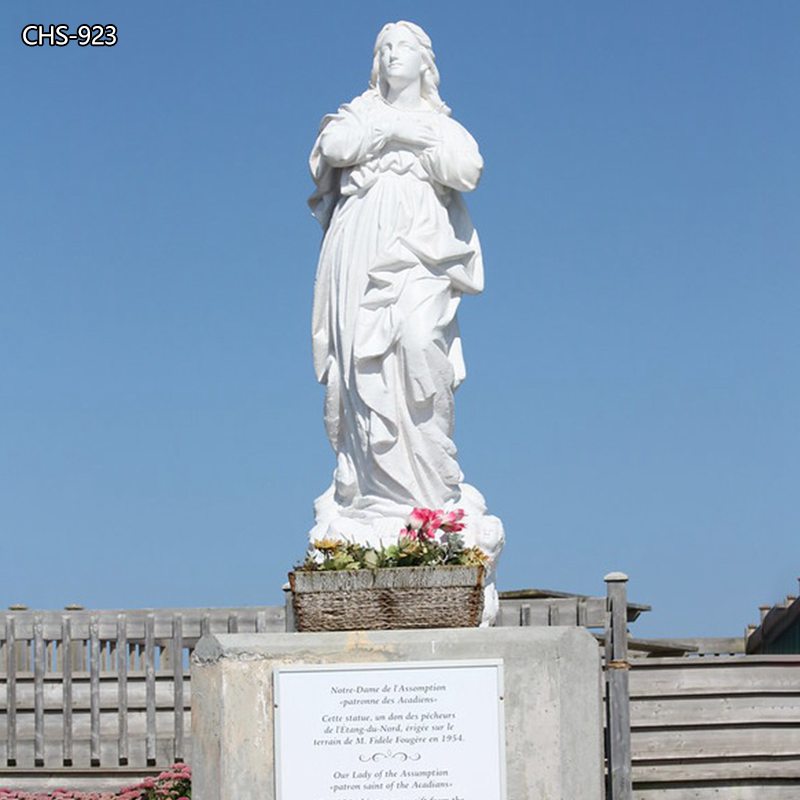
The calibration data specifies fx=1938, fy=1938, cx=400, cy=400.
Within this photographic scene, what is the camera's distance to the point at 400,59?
10.9 meters

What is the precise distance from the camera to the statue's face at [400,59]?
35.9 feet

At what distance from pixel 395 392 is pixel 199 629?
260cm

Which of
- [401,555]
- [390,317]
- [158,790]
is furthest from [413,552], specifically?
[158,790]

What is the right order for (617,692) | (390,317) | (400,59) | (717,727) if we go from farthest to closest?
(717,727)
(617,692)
(400,59)
(390,317)

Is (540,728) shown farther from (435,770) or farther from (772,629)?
(772,629)

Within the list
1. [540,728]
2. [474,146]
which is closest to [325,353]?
[474,146]

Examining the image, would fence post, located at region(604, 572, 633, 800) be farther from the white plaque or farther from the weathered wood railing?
the white plaque

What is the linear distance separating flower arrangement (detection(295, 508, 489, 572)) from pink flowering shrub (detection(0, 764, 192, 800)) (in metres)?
2.45

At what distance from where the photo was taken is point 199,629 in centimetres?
1222

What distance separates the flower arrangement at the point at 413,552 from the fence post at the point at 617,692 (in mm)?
3202

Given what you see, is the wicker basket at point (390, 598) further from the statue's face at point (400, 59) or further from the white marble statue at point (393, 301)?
the statue's face at point (400, 59)

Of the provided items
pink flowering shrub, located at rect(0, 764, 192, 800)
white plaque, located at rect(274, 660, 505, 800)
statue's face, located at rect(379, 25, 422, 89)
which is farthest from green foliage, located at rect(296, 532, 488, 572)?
statue's face, located at rect(379, 25, 422, 89)

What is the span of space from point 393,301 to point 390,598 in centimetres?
242

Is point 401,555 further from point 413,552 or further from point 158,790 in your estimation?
point 158,790
